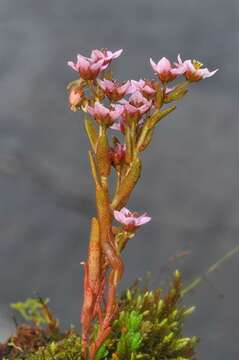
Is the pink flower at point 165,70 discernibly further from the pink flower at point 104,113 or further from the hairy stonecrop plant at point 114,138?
the pink flower at point 104,113

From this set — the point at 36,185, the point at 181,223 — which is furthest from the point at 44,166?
the point at 181,223

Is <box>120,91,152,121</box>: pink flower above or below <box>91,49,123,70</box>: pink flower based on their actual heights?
below

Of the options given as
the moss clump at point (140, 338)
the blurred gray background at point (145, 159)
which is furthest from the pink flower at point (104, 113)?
the blurred gray background at point (145, 159)

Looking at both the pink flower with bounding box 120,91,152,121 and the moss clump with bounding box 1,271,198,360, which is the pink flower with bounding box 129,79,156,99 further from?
the moss clump with bounding box 1,271,198,360

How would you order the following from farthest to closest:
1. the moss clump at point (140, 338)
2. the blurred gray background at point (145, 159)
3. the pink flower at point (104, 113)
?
1. the blurred gray background at point (145, 159)
2. the moss clump at point (140, 338)
3. the pink flower at point (104, 113)

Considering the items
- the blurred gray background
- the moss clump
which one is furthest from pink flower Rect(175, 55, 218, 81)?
the blurred gray background

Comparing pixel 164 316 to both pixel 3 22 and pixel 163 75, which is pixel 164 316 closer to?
pixel 163 75

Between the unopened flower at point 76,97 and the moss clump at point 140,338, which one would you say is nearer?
the unopened flower at point 76,97
